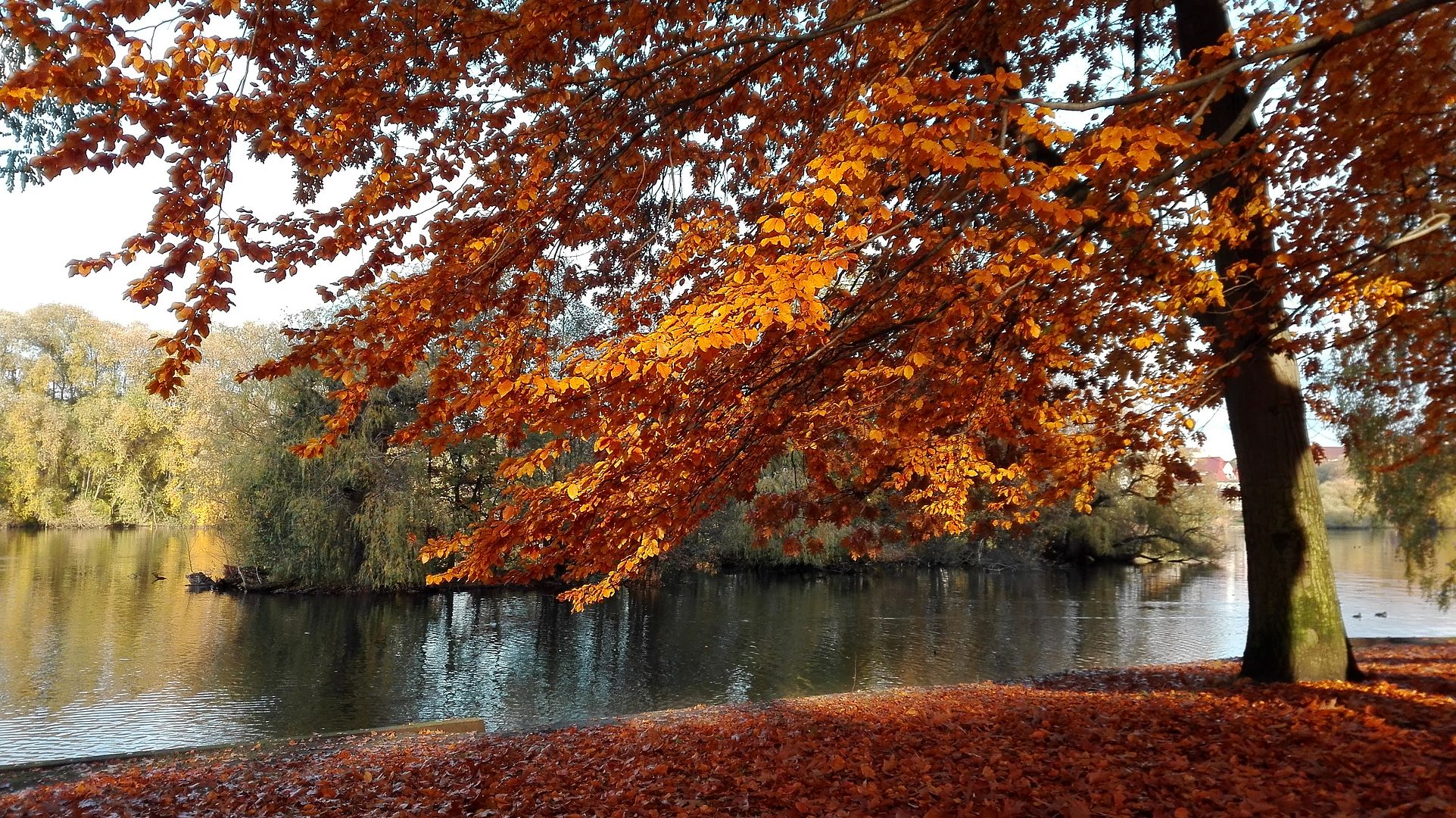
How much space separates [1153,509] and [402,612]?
90.7ft

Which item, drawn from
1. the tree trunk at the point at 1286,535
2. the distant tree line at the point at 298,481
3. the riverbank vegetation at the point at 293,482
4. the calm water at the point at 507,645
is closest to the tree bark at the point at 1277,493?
the tree trunk at the point at 1286,535

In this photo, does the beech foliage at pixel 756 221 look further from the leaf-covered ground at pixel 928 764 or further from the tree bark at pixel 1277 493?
the leaf-covered ground at pixel 928 764

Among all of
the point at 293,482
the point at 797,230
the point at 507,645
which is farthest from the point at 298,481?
the point at 797,230

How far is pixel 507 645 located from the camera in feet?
53.4

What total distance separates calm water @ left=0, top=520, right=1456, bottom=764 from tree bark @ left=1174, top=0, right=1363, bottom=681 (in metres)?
6.66

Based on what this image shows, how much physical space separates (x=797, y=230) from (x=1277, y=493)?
5015 mm

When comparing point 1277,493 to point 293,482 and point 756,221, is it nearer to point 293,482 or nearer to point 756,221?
point 756,221

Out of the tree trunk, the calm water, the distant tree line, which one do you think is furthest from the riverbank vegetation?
the calm water

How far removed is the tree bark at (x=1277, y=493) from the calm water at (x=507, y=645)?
6662mm

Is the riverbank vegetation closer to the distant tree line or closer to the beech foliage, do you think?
the distant tree line

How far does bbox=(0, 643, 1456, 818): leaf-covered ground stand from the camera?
13.1 ft

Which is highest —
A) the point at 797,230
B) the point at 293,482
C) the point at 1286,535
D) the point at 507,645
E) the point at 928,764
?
the point at 797,230

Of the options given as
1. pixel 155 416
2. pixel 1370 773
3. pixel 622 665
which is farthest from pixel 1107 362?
pixel 155 416

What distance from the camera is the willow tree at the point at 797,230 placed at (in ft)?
12.0
